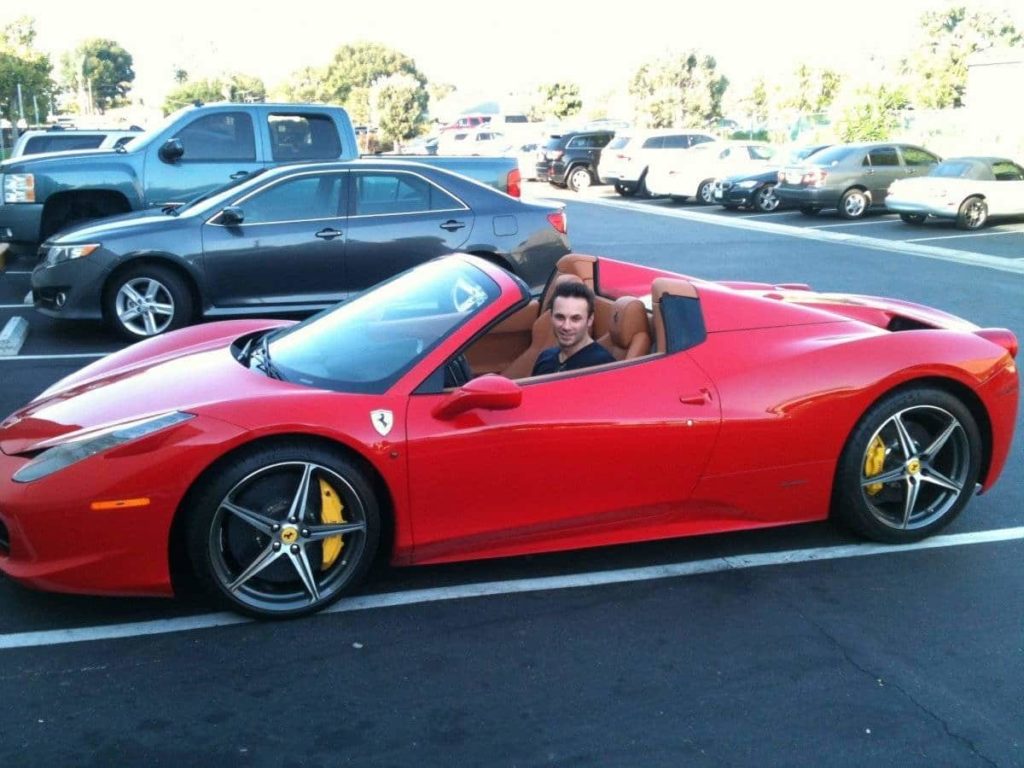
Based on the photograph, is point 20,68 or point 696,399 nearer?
point 696,399

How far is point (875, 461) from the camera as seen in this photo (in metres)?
4.86

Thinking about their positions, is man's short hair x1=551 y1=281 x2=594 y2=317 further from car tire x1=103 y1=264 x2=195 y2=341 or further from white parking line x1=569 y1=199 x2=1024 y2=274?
white parking line x1=569 y1=199 x2=1024 y2=274

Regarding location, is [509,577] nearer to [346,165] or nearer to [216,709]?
[216,709]

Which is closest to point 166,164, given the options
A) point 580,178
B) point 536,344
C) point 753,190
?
point 536,344

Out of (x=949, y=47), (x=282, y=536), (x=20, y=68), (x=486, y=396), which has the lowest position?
(x=282, y=536)

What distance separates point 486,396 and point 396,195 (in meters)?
6.09

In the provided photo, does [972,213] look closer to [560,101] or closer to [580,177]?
[580,177]

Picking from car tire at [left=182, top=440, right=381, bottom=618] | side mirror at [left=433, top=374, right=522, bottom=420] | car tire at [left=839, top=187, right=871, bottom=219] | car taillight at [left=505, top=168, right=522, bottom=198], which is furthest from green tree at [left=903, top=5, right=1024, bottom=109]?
car tire at [left=182, top=440, right=381, bottom=618]

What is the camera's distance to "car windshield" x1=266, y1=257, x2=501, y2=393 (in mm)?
4344

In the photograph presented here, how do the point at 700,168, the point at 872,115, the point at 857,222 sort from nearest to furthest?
the point at 857,222
the point at 700,168
the point at 872,115

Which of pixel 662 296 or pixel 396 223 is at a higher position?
pixel 662 296

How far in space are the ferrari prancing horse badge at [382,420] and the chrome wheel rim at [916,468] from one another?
83.7 inches

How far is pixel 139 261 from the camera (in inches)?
363

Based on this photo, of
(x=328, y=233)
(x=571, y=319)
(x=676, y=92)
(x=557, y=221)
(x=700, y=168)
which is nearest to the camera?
(x=571, y=319)
